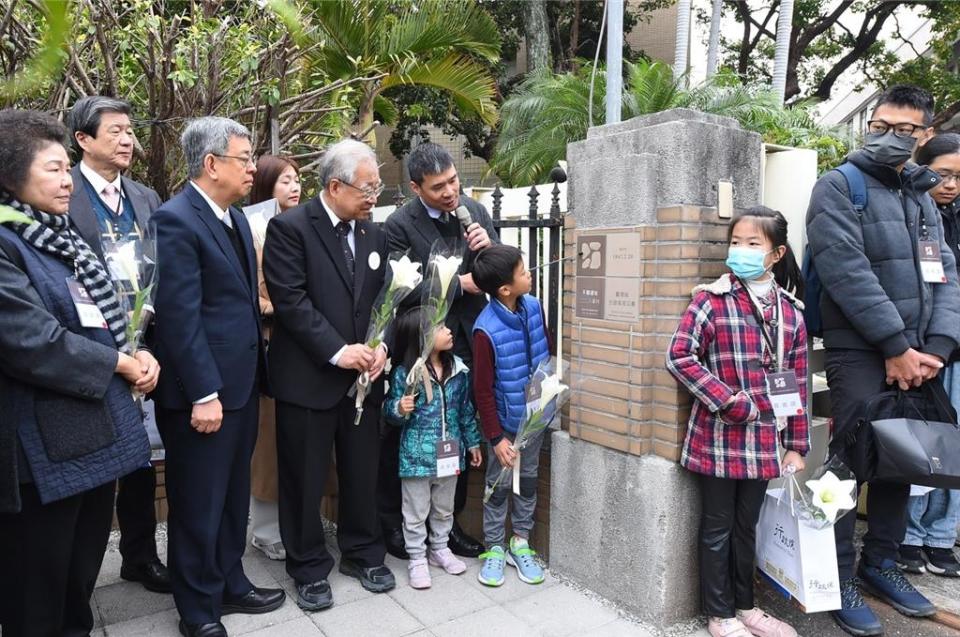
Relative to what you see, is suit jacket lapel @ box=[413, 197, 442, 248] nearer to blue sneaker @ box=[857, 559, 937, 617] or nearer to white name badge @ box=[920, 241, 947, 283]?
white name badge @ box=[920, 241, 947, 283]

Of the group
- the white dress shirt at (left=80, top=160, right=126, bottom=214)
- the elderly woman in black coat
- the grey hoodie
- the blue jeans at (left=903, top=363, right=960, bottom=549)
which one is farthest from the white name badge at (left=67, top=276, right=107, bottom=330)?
the blue jeans at (left=903, top=363, right=960, bottom=549)

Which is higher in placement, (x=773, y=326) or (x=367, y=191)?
(x=367, y=191)

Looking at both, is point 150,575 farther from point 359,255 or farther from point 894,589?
point 894,589

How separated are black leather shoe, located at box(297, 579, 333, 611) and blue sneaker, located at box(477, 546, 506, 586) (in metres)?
0.73

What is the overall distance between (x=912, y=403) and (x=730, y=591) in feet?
3.90

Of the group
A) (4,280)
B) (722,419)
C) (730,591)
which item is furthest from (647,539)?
(4,280)

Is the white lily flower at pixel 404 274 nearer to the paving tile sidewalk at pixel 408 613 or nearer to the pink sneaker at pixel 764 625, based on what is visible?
the paving tile sidewalk at pixel 408 613

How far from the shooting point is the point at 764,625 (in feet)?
9.78

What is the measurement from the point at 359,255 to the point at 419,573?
1.54 meters

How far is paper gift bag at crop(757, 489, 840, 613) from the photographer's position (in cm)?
286

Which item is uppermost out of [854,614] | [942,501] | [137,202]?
[137,202]

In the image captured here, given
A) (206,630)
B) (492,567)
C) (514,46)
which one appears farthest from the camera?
(514,46)

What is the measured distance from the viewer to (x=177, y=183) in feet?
17.5

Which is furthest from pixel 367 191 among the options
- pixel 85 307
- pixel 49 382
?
pixel 49 382
